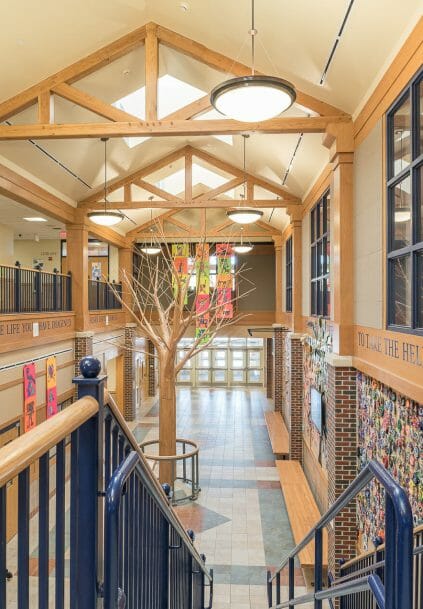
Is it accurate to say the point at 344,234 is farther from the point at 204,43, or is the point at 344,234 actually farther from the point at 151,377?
the point at 151,377

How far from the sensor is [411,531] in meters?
1.21

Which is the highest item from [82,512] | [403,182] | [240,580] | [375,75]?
[375,75]

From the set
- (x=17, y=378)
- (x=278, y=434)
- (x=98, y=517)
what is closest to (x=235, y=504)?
(x=278, y=434)

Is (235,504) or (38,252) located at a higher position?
(38,252)

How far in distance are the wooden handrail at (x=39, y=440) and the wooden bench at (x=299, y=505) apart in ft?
20.3

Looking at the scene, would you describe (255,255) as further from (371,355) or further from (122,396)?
(371,355)

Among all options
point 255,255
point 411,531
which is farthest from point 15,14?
point 255,255

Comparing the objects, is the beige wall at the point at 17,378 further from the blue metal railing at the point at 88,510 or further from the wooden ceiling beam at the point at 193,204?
the blue metal railing at the point at 88,510

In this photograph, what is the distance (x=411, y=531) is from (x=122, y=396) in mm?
15024

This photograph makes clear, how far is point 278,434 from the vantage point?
12.7m

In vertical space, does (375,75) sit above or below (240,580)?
above

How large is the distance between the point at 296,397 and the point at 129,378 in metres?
6.45

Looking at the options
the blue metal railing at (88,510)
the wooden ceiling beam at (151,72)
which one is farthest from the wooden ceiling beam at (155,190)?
the blue metal railing at (88,510)

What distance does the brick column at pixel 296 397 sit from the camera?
11.1 meters
